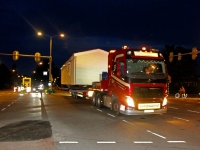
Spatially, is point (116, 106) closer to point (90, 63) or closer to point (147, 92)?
point (147, 92)

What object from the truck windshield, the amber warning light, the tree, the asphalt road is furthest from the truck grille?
the tree

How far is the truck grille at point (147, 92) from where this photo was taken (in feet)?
45.7

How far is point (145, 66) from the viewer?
Answer: 14.3 m

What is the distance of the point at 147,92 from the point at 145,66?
130 cm

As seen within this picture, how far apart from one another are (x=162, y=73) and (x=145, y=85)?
3.95ft

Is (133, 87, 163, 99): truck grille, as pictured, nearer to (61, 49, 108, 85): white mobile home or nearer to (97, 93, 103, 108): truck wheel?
(97, 93, 103, 108): truck wheel

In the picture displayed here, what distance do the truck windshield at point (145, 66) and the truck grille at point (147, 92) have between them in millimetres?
828

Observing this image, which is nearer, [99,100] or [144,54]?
[144,54]

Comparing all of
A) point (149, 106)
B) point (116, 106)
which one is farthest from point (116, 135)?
point (116, 106)

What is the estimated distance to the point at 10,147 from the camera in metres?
8.20

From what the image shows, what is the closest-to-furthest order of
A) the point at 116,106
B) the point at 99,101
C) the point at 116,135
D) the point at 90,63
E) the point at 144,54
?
the point at 116,135
the point at 144,54
the point at 116,106
the point at 99,101
the point at 90,63

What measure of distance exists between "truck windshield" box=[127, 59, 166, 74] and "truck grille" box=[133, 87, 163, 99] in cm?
83

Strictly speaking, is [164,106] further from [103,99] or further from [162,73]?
[103,99]

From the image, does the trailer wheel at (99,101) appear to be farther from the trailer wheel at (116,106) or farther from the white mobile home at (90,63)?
the white mobile home at (90,63)
